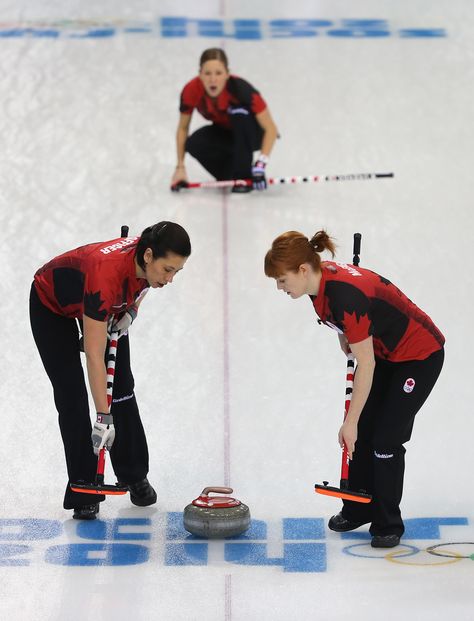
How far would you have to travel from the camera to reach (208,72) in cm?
718

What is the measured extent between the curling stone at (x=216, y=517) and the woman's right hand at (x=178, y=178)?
3268 millimetres

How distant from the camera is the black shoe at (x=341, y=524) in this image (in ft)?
15.0

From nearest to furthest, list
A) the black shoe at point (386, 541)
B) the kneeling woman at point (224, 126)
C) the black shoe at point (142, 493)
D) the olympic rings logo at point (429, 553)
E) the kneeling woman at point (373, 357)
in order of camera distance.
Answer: the kneeling woman at point (373, 357)
the olympic rings logo at point (429, 553)
the black shoe at point (386, 541)
the black shoe at point (142, 493)
the kneeling woman at point (224, 126)

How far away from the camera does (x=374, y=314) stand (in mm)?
4227

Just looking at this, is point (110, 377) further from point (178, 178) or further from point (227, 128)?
point (227, 128)

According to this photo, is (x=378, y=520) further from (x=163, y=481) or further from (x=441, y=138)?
(x=441, y=138)

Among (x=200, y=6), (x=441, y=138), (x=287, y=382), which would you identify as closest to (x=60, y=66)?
(x=200, y=6)

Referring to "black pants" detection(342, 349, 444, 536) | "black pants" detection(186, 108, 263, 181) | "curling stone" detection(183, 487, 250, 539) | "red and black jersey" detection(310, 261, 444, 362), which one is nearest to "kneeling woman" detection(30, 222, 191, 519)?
"curling stone" detection(183, 487, 250, 539)

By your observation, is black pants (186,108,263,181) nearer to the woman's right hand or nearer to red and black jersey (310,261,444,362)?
the woman's right hand

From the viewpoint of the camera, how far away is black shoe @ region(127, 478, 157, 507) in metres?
4.78

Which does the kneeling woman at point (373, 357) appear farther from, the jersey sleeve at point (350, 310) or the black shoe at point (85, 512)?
the black shoe at point (85, 512)

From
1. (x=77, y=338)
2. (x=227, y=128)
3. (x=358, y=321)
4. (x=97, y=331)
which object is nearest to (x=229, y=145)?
(x=227, y=128)

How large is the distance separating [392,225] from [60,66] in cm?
283

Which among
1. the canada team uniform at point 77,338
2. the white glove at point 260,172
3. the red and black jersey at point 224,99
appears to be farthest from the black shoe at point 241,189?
the canada team uniform at point 77,338
